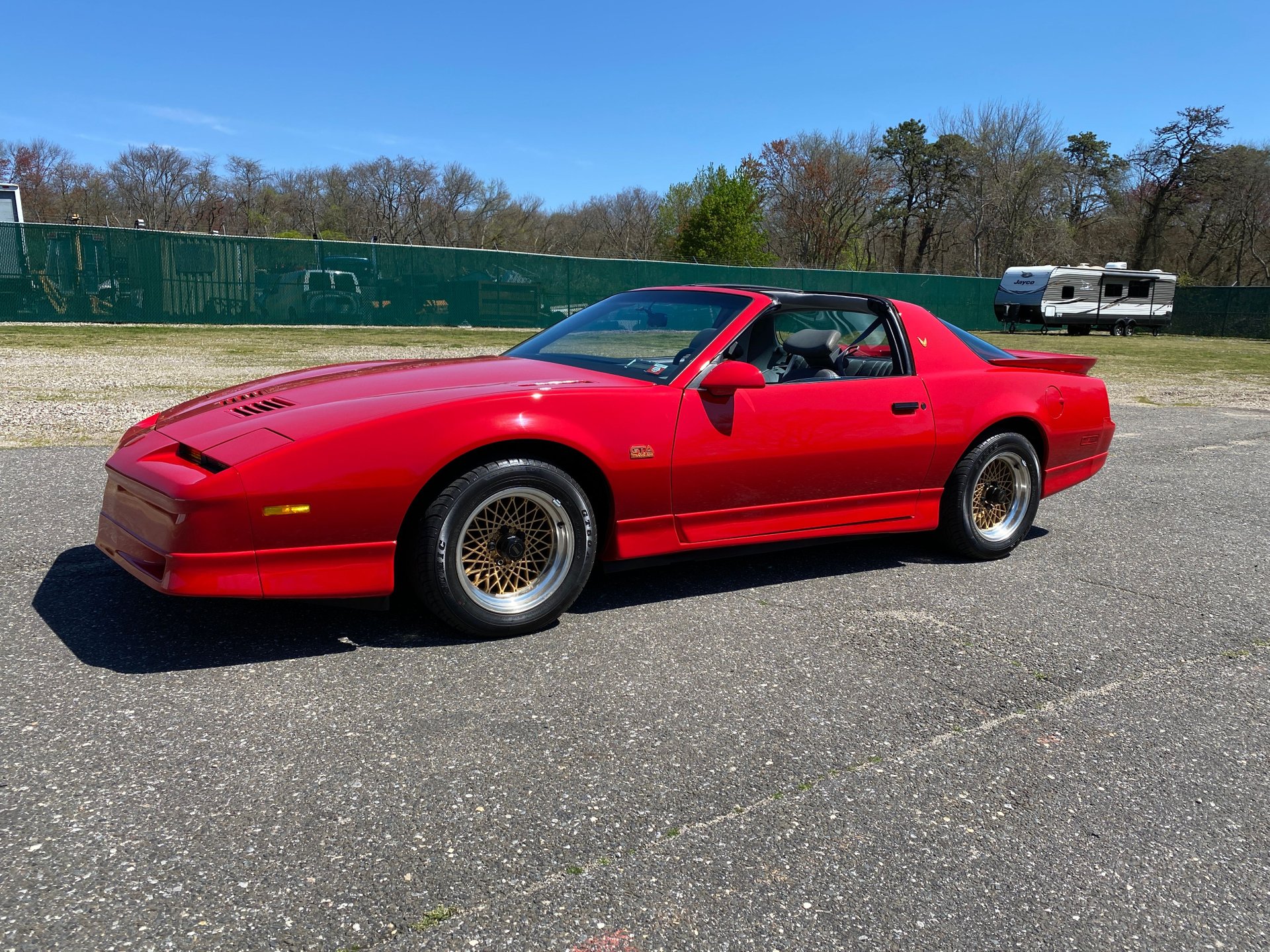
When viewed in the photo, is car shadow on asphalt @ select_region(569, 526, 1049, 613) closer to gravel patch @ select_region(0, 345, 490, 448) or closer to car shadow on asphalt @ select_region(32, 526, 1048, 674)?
car shadow on asphalt @ select_region(32, 526, 1048, 674)

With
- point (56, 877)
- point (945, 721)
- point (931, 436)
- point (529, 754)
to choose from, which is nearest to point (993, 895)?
point (945, 721)

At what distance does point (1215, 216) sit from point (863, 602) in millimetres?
61410

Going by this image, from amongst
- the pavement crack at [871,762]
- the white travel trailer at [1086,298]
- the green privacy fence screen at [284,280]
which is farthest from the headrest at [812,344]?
the white travel trailer at [1086,298]

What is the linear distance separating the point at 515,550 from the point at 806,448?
1.39 meters

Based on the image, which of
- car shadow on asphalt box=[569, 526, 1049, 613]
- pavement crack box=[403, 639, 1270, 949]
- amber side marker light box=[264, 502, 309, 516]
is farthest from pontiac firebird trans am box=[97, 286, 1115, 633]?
pavement crack box=[403, 639, 1270, 949]

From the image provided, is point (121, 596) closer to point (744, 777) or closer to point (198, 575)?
point (198, 575)

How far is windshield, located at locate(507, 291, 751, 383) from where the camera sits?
4.07 metres

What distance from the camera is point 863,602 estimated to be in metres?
4.14

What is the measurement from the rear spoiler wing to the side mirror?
1766 millimetres

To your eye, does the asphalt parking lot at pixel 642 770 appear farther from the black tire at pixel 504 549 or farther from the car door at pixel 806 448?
the car door at pixel 806 448

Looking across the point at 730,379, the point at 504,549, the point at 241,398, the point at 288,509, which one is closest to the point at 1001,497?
the point at 730,379

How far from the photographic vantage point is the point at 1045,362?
17.4 ft

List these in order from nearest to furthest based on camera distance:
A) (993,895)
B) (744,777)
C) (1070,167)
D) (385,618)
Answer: (993,895)
(744,777)
(385,618)
(1070,167)

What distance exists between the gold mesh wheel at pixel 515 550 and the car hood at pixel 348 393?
0.41m
